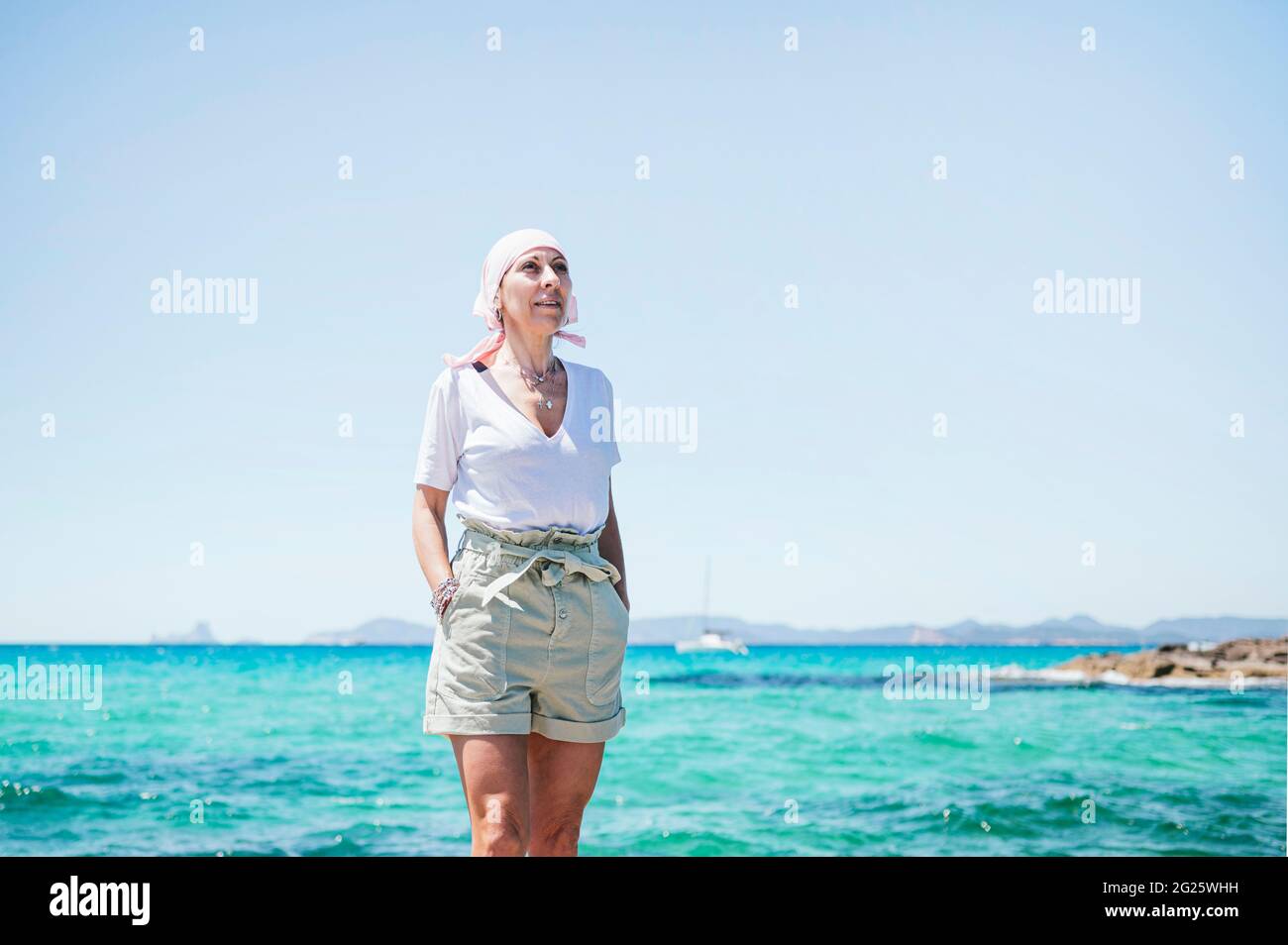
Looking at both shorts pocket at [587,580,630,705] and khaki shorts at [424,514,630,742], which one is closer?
khaki shorts at [424,514,630,742]

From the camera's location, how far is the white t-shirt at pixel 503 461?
295cm

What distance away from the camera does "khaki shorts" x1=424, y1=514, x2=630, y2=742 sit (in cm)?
285

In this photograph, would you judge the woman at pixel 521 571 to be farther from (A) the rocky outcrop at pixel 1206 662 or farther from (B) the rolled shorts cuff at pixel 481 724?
(A) the rocky outcrop at pixel 1206 662

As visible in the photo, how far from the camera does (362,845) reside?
12.1 metres

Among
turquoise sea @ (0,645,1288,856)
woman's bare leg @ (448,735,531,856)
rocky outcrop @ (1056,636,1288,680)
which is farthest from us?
rocky outcrop @ (1056,636,1288,680)

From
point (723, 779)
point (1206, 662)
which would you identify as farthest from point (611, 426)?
point (1206, 662)

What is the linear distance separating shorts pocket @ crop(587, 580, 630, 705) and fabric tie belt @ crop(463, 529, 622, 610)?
6cm

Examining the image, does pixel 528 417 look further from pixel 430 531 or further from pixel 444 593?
pixel 444 593

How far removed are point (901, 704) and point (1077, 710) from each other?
4.05 meters

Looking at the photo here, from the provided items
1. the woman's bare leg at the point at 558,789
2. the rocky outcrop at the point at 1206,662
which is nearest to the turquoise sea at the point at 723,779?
the rocky outcrop at the point at 1206,662

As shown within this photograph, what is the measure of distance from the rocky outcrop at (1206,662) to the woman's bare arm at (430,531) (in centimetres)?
3173

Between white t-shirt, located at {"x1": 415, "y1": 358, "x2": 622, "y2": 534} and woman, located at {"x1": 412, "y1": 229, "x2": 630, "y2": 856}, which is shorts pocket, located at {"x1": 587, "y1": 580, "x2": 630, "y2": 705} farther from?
white t-shirt, located at {"x1": 415, "y1": 358, "x2": 622, "y2": 534}

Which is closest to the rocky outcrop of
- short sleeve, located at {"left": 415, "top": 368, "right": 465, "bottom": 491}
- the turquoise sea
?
the turquoise sea
